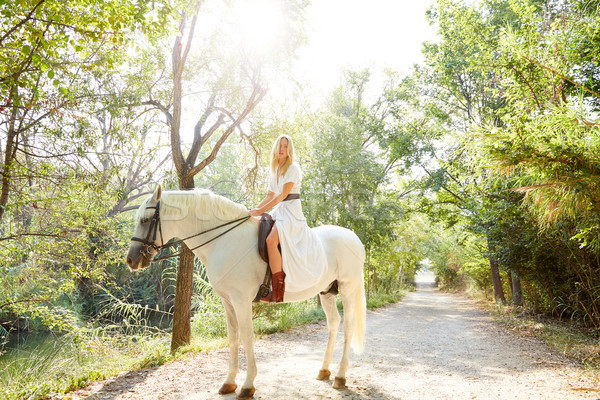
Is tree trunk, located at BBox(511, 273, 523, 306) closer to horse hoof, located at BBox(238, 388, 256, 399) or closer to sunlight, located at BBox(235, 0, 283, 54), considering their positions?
sunlight, located at BBox(235, 0, 283, 54)

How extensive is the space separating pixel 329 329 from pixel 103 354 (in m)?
4.12

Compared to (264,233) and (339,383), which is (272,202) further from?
(339,383)

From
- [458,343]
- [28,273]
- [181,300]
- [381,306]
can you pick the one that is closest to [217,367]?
[181,300]

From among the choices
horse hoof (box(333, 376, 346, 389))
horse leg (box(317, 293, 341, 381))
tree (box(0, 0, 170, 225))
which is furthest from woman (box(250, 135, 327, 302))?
tree (box(0, 0, 170, 225))

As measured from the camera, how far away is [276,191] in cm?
417

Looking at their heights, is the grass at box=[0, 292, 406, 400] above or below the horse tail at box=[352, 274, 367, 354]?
below

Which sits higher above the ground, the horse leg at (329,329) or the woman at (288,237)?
the woman at (288,237)

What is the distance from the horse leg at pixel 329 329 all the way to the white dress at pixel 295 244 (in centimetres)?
80

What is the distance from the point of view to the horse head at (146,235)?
139 inches

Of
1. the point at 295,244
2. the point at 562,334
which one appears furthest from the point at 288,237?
the point at 562,334

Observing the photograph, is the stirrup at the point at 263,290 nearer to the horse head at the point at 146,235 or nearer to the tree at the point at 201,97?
the horse head at the point at 146,235

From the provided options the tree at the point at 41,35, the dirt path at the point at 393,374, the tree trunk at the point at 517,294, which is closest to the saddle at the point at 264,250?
the dirt path at the point at 393,374

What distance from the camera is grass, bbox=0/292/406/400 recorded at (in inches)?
170

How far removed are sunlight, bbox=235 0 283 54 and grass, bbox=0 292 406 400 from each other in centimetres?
571
